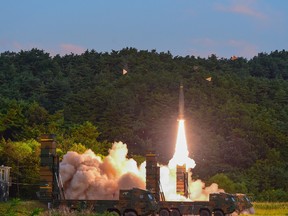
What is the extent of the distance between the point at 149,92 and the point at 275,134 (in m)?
27.4

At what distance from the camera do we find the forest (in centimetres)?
7081

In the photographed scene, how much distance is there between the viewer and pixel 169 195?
166 feet

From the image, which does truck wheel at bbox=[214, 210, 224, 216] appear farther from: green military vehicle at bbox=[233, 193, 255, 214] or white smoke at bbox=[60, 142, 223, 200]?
white smoke at bbox=[60, 142, 223, 200]

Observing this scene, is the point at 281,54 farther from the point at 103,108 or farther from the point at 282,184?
the point at 282,184

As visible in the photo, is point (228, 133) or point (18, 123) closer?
point (18, 123)

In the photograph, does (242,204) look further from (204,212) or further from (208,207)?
(204,212)

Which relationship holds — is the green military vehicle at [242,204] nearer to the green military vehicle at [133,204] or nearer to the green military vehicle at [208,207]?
the green military vehicle at [208,207]

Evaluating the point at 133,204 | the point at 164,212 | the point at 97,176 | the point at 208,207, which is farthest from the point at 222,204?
the point at 97,176

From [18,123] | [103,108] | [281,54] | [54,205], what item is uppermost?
[281,54]

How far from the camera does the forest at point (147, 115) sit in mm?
70812

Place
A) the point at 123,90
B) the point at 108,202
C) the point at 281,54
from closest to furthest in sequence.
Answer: the point at 108,202
the point at 123,90
the point at 281,54

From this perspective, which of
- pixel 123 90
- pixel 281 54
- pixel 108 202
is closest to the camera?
pixel 108 202

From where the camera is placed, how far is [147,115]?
321ft

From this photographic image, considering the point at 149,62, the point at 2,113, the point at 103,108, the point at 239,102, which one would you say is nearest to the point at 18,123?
the point at 2,113
